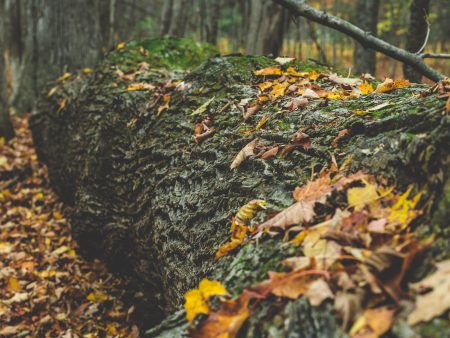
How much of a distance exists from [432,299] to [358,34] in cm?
202

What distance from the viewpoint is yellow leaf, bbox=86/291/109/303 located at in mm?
3035

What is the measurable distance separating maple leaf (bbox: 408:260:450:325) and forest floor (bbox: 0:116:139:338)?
2.18 m

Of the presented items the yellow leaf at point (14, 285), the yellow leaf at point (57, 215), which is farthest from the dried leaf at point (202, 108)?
the yellow leaf at point (57, 215)

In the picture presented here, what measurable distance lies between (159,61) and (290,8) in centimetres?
199

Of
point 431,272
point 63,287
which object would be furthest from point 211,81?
point 431,272

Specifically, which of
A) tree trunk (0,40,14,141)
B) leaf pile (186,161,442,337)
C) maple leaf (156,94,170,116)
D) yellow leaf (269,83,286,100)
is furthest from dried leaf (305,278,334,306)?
tree trunk (0,40,14,141)

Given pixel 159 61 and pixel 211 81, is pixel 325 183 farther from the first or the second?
pixel 159 61

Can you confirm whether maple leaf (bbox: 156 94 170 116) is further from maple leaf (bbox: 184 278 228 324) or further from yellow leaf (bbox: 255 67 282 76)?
maple leaf (bbox: 184 278 228 324)

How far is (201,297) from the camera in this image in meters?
1.23

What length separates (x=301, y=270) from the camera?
1113 mm

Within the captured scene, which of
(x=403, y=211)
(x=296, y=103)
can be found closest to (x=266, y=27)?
(x=296, y=103)

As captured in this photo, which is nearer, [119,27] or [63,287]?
[63,287]

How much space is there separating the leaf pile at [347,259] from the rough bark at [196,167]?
45mm

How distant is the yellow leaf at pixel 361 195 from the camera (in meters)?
1.28
